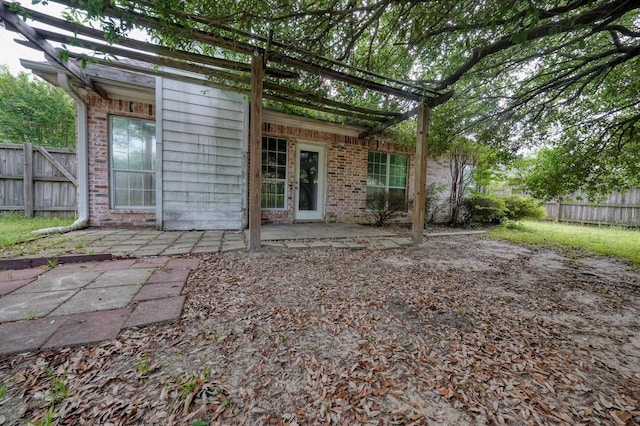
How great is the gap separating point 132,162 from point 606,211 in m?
13.7

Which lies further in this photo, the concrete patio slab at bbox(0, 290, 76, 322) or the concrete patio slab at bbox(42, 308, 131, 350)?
the concrete patio slab at bbox(0, 290, 76, 322)

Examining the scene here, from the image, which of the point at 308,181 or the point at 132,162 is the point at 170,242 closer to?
the point at 132,162

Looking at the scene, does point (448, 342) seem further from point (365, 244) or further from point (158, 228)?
point (158, 228)

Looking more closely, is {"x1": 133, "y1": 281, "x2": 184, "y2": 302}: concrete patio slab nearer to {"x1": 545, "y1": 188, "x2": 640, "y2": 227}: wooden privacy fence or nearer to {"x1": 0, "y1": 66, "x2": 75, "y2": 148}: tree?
{"x1": 545, "y1": 188, "x2": 640, "y2": 227}: wooden privacy fence

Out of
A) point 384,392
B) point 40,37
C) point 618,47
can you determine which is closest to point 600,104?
point 618,47

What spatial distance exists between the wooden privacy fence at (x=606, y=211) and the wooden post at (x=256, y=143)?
9.39 m

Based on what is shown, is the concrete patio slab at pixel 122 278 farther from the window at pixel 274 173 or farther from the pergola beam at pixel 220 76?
the window at pixel 274 173

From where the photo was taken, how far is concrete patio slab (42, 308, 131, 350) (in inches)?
52.0

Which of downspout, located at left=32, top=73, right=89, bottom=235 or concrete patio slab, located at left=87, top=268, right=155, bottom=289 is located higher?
downspout, located at left=32, top=73, right=89, bottom=235

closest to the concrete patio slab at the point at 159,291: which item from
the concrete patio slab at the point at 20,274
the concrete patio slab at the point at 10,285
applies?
the concrete patio slab at the point at 10,285

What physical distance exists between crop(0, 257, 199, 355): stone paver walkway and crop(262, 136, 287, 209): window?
3386mm

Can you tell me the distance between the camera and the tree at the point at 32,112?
10.4 meters

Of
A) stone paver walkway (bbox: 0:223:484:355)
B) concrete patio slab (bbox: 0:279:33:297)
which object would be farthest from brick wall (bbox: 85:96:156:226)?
concrete patio slab (bbox: 0:279:33:297)

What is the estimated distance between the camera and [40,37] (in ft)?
9.35
